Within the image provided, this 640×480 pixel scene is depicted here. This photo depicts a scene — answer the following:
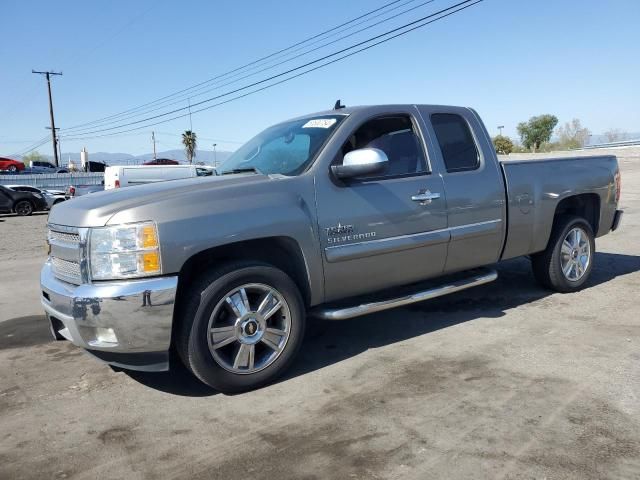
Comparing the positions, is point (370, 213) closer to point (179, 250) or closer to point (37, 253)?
point (179, 250)

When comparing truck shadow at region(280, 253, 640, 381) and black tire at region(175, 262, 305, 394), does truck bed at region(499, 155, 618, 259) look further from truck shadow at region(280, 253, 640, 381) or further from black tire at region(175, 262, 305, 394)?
black tire at region(175, 262, 305, 394)

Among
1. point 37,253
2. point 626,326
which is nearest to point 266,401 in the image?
point 626,326

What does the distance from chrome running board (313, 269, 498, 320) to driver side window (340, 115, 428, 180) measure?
974 millimetres

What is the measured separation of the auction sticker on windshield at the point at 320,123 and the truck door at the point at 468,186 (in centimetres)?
88

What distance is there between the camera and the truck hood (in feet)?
11.0

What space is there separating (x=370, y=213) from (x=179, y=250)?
1.47 meters

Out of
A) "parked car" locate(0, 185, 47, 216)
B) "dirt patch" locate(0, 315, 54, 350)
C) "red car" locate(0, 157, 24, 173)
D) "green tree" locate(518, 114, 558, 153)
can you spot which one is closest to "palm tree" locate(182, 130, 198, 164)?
"red car" locate(0, 157, 24, 173)

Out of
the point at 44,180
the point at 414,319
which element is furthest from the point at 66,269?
the point at 44,180

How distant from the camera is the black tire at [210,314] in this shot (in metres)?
3.39

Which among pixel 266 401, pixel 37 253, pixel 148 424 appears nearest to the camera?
pixel 148 424

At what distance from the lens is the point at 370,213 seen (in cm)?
407

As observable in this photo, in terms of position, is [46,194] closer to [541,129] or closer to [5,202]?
[5,202]

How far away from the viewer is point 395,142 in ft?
14.9

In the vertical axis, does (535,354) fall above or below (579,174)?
below
